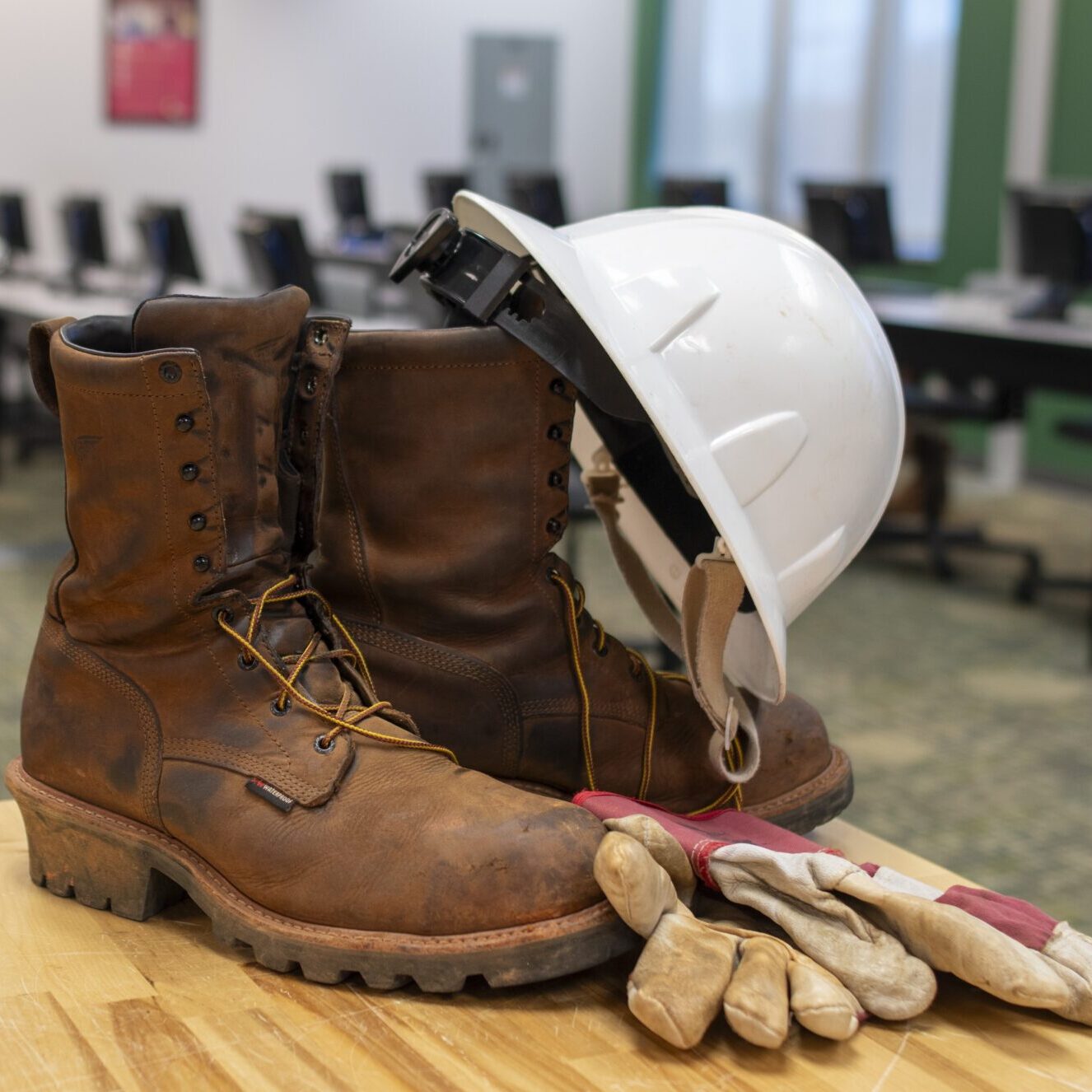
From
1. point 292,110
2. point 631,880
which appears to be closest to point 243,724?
point 631,880

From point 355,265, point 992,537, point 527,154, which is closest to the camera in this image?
point 992,537

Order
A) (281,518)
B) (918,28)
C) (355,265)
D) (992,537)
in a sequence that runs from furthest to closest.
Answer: (918,28) → (355,265) → (992,537) → (281,518)

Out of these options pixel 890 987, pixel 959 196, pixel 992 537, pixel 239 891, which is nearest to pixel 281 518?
pixel 239 891

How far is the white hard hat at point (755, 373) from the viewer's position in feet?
3.07

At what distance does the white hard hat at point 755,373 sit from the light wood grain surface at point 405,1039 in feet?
0.82

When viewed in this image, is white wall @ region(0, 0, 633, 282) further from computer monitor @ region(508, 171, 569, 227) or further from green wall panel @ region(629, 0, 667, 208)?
computer monitor @ region(508, 171, 569, 227)

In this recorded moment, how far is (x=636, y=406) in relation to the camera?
3.34 feet

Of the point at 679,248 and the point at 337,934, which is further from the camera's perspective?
the point at 679,248

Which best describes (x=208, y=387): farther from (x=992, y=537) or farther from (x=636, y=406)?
(x=992, y=537)

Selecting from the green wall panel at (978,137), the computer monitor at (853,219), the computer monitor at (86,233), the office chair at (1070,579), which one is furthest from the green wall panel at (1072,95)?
the computer monitor at (86,233)

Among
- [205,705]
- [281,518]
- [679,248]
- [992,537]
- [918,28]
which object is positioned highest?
[918,28]

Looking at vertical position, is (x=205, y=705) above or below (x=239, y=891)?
above

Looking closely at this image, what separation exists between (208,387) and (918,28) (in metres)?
6.99

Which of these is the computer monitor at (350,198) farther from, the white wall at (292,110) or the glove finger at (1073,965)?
the glove finger at (1073,965)
